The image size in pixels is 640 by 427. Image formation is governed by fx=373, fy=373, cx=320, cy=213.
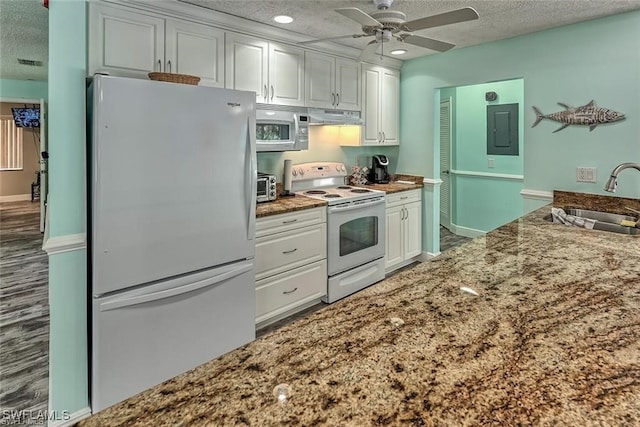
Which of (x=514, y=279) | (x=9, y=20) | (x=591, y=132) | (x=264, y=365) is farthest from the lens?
(x=9, y=20)

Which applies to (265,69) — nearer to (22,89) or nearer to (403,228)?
(403,228)

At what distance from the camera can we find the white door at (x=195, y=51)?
2.52 meters

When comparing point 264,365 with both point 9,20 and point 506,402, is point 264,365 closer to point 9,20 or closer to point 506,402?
point 506,402

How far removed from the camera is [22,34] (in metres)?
3.69

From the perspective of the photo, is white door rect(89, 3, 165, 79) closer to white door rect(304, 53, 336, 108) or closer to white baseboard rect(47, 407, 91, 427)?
white door rect(304, 53, 336, 108)

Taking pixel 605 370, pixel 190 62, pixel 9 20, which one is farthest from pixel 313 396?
pixel 9 20

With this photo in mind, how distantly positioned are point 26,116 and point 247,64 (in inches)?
295

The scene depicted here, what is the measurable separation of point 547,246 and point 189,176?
185 cm

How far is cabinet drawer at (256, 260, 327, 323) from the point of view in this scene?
2.82 m

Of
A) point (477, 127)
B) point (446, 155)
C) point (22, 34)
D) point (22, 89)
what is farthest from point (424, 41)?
point (22, 89)

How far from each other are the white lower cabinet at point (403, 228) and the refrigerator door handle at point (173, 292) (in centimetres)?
191

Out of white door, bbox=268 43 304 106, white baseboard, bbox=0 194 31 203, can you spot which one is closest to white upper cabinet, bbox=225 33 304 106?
white door, bbox=268 43 304 106

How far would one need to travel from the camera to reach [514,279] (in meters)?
1.23

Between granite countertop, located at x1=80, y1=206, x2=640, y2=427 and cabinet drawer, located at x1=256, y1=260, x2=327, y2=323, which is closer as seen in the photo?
granite countertop, located at x1=80, y1=206, x2=640, y2=427
